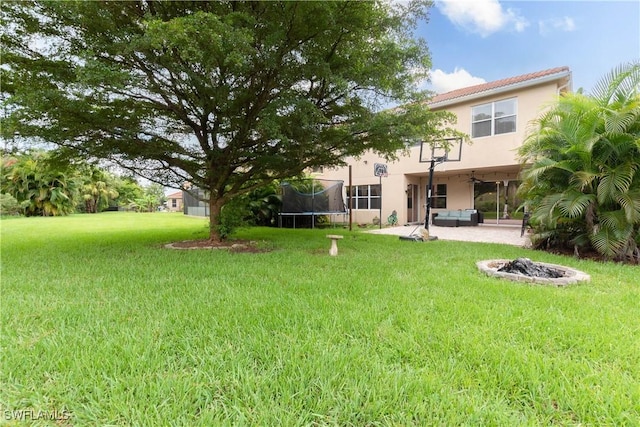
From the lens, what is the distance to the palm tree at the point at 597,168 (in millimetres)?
5961

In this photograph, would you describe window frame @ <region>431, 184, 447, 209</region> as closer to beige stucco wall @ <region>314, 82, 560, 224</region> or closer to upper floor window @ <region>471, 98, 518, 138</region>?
beige stucco wall @ <region>314, 82, 560, 224</region>

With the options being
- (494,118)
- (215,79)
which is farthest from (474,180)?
(215,79)

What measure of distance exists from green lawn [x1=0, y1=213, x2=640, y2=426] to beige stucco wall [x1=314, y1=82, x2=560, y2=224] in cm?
735

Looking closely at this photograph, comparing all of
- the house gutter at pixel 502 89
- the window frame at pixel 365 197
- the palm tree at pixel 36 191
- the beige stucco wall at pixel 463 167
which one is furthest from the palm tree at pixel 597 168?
the palm tree at pixel 36 191

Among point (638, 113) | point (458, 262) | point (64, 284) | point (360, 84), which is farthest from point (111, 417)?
point (638, 113)

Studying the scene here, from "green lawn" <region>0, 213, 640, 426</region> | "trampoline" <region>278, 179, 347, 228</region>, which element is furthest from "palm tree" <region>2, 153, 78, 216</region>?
"green lawn" <region>0, 213, 640, 426</region>

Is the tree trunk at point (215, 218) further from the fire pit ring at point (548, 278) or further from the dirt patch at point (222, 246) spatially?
the fire pit ring at point (548, 278)

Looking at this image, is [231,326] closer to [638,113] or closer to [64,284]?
[64,284]

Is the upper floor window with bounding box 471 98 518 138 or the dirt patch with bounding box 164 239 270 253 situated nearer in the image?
the dirt patch with bounding box 164 239 270 253

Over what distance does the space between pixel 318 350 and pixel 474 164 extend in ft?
41.7

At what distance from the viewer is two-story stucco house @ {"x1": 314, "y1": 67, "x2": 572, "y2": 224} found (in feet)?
37.6

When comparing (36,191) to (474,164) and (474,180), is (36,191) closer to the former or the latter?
(474,164)

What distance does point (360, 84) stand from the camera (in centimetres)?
621

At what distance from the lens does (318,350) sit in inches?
94.3
